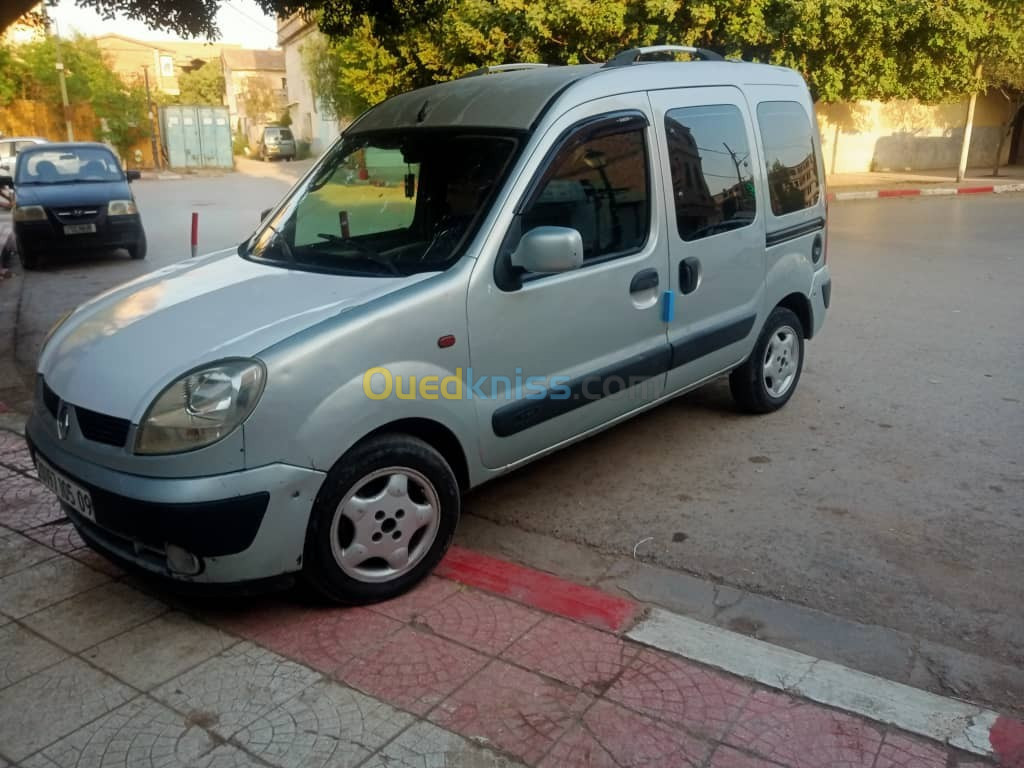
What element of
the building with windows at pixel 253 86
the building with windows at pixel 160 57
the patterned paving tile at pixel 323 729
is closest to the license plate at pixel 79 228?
the patterned paving tile at pixel 323 729

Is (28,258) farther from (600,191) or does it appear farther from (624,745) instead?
(624,745)

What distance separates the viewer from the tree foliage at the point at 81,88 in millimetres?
39625

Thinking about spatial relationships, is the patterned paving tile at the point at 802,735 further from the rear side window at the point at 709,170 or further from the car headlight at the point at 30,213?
the car headlight at the point at 30,213

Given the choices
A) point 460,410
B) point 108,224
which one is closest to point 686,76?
point 460,410

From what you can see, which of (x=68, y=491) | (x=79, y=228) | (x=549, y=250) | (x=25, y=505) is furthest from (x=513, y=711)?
(x=79, y=228)

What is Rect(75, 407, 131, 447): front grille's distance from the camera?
118 inches

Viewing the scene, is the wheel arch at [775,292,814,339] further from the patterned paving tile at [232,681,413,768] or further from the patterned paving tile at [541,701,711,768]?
the patterned paving tile at [232,681,413,768]

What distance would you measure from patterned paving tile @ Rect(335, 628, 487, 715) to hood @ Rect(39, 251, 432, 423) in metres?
1.13

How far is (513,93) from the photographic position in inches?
156

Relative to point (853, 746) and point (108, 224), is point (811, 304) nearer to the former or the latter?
point (853, 746)

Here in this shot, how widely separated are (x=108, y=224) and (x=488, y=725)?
11.4 meters

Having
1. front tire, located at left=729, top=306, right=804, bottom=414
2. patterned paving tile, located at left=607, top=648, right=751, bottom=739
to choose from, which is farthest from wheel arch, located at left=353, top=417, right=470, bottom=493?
front tire, located at left=729, top=306, right=804, bottom=414

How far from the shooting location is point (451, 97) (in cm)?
417

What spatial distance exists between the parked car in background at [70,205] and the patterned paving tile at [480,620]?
10652 millimetres
